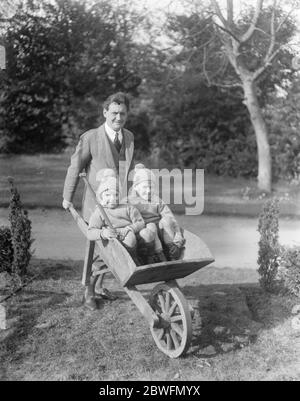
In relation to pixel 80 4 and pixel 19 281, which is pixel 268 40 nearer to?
pixel 80 4

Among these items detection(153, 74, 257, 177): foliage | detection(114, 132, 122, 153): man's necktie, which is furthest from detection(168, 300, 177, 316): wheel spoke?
detection(153, 74, 257, 177): foliage

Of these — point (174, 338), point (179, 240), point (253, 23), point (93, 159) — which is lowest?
point (174, 338)

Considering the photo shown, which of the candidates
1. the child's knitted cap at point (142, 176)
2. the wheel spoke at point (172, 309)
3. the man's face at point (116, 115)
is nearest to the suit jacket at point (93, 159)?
the man's face at point (116, 115)

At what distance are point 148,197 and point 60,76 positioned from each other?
8.06 metres

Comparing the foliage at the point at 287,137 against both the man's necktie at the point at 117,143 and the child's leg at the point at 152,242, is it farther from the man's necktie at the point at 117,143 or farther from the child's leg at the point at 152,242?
the child's leg at the point at 152,242

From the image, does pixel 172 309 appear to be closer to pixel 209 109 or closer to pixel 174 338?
pixel 174 338

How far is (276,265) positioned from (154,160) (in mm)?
7474

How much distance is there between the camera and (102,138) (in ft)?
15.3

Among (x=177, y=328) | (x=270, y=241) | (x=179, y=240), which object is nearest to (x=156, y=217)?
(x=179, y=240)

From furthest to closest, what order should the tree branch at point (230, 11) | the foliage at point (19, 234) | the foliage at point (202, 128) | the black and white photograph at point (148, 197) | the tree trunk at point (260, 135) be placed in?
the foliage at point (202, 128)
the tree trunk at point (260, 135)
the tree branch at point (230, 11)
the foliage at point (19, 234)
the black and white photograph at point (148, 197)

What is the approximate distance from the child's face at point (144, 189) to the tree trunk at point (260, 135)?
7022 millimetres

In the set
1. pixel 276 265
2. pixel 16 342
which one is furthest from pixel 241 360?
pixel 16 342

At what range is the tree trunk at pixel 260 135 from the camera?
1068 cm

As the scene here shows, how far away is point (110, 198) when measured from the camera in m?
4.18
